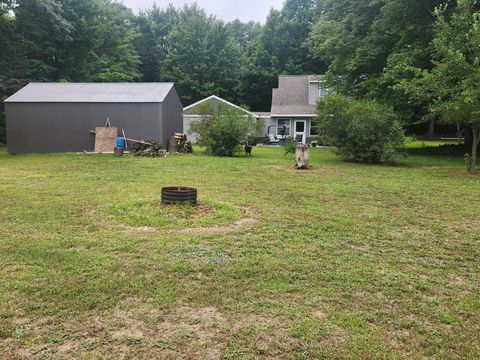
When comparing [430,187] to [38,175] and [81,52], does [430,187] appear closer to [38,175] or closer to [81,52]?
[38,175]

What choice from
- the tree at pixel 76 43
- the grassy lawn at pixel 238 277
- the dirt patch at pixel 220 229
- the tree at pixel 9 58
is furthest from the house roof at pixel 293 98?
the dirt patch at pixel 220 229

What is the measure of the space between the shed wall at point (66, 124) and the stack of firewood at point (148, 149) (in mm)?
1213

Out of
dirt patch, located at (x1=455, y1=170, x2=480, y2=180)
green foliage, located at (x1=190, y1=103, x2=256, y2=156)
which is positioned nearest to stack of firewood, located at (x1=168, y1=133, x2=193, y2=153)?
green foliage, located at (x1=190, y1=103, x2=256, y2=156)

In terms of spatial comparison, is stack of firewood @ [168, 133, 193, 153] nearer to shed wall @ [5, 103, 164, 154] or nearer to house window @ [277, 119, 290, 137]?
shed wall @ [5, 103, 164, 154]

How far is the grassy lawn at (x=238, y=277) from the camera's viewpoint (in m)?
2.56

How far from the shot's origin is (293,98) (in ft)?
94.6

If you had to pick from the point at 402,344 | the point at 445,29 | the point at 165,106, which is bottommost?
the point at 402,344

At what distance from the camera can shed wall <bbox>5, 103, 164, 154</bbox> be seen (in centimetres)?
1783

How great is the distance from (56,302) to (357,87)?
17.8 meters

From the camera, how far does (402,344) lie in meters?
2.56

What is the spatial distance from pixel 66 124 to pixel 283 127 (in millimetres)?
Answer: 14602

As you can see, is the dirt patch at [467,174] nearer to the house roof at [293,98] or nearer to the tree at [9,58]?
the house roof at [293,98]

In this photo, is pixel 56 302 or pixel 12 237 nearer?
pixel 56 302

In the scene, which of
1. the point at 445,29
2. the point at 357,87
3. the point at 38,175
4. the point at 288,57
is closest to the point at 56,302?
the point at 38,175
